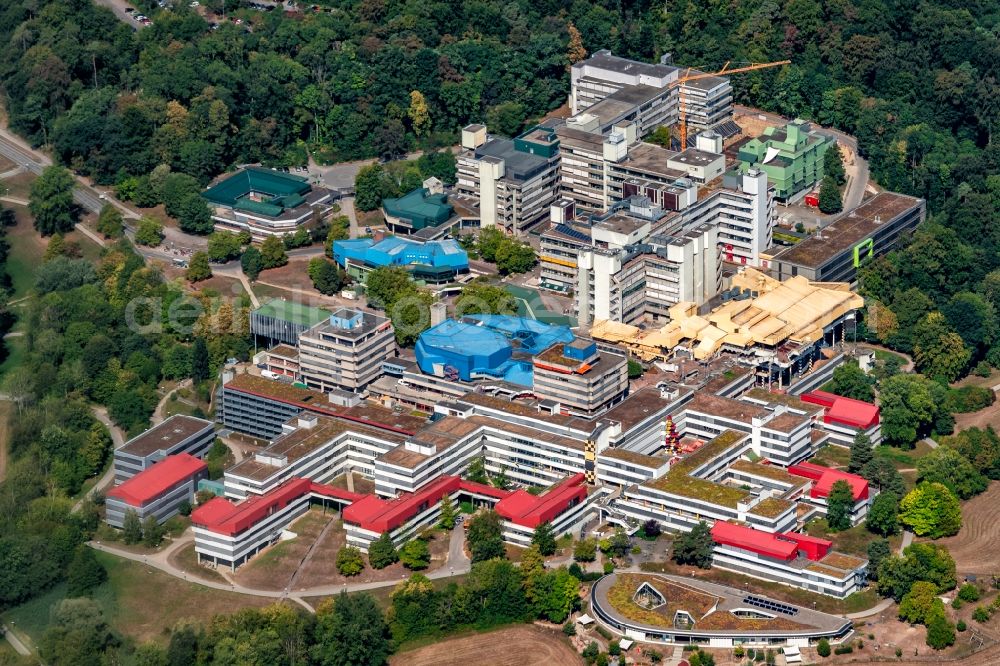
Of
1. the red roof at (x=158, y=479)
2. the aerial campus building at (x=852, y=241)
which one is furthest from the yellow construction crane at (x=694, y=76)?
the red roof at (x=158, y=479)

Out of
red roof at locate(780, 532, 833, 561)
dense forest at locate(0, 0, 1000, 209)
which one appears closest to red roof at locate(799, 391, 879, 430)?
red roof at locate(780, 532, 833, 561)

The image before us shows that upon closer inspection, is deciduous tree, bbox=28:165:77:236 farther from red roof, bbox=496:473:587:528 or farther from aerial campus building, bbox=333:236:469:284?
red roof, bbox=496:473:587:528

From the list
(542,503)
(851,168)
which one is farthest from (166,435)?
(851,168)

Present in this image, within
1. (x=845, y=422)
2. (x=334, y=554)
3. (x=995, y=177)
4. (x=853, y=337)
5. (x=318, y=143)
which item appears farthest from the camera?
(x=318, y=143)

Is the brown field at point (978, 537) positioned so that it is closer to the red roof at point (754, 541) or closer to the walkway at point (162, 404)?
the red roof at point (754, 541)

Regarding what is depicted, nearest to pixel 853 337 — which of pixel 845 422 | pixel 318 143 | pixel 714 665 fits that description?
pixel 845 422

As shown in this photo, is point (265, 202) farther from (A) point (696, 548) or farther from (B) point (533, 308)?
(A) point (696, 548)

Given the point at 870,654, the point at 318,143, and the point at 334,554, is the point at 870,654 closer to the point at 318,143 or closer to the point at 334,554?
the point at 334,554
